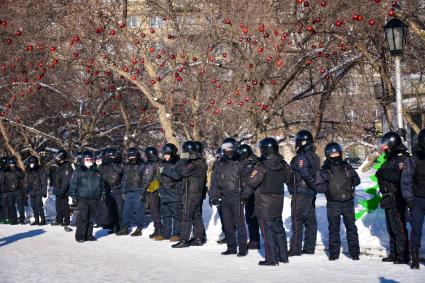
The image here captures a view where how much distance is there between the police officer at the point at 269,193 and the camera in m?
11.4

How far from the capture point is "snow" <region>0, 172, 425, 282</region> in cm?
1028

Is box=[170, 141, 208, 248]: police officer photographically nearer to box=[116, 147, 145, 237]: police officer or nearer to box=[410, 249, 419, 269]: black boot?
box=[116, 147, 145, 237]: police officer

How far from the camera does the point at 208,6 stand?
1927cm

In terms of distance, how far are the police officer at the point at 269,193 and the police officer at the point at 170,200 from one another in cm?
409

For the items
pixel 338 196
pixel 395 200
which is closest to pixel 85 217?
pixel 338 196

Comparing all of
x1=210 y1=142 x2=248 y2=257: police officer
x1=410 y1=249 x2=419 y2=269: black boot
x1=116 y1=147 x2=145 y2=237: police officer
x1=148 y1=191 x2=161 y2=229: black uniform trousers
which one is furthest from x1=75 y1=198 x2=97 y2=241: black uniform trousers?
x1=410 y1=249 x2=419 y2=269: black boot

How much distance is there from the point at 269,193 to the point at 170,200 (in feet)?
14.5

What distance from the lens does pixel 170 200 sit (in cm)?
1560

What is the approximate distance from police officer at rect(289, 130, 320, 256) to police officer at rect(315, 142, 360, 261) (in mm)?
543

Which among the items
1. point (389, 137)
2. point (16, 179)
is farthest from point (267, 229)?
point (16, 179)

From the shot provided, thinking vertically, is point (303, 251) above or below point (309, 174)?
below

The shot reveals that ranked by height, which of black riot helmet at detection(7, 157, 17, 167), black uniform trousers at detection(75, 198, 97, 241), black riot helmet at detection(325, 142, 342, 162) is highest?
black riot helmet at detection(7, 157, 17, 167)

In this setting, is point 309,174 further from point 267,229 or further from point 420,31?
point 420,31

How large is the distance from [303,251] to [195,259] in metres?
1.79
